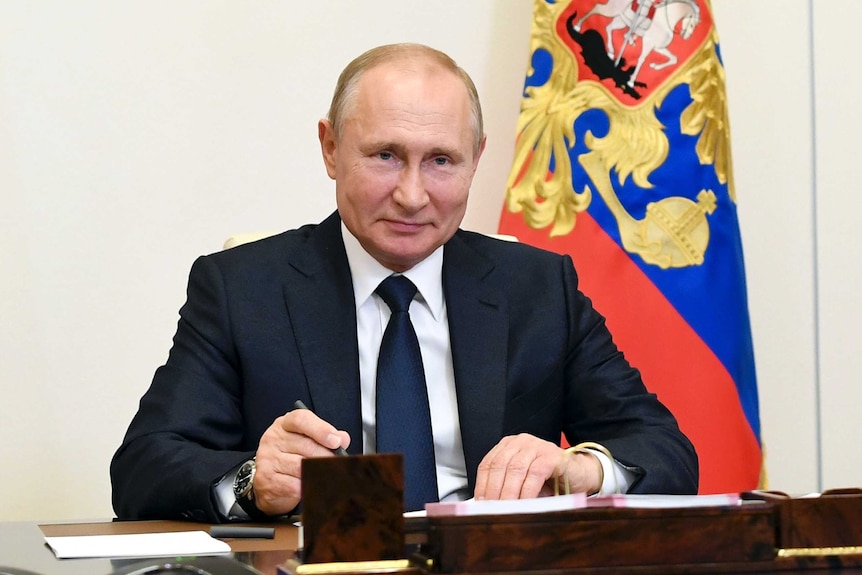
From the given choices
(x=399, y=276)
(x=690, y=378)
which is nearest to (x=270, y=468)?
(x=399, y=276)

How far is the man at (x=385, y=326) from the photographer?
1994mm

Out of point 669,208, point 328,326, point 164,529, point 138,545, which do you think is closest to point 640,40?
point 669,208

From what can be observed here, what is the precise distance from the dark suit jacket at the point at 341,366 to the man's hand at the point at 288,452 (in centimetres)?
17

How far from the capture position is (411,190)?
207 centimetres

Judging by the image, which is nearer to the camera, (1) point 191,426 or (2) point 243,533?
(2) point 243,533

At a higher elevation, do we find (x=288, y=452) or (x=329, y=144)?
(x=329, y=144)

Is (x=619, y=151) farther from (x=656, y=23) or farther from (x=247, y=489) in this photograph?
(x=247, y=489)

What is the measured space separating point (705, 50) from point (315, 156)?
3.86 ft

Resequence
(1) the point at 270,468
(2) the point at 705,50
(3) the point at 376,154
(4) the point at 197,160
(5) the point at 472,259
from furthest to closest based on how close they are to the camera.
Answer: (4) the point at 197,160, (2) the point at 705,50, (5) the point at 472,259, (3) the point at 376,154, (1) the point at 270,468

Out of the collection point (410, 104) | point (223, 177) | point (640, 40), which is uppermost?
point (640, 40)

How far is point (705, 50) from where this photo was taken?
9.73 ft

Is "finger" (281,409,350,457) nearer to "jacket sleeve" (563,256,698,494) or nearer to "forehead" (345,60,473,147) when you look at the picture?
"jacket sleeve" (563,256,698,494)

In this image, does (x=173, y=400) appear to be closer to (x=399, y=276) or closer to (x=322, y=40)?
(x=399, y=276)

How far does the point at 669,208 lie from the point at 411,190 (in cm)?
114
